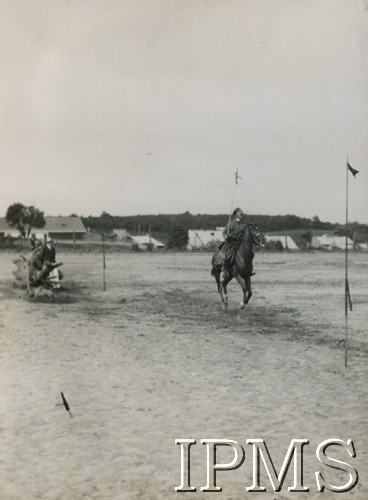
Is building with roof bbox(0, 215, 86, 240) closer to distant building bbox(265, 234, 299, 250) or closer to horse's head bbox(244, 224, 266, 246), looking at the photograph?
horse's head bbox(244, 224, 266, 246)

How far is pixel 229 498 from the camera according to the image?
11.8 ft

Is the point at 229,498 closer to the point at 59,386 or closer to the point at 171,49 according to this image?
the point at 59,386

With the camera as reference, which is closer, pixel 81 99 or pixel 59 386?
pixel 59 386

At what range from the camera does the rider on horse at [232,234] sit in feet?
20.4

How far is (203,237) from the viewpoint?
6.77m

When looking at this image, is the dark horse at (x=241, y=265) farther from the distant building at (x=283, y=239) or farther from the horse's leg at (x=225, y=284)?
the distant building at (x=283, y=239)

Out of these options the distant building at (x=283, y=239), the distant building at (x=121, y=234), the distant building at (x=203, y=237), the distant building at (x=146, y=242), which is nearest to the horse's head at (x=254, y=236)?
the distant building at (x=283, y=239)

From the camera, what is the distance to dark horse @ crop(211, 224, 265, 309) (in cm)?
678

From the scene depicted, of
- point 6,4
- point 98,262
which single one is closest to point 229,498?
point 6,4

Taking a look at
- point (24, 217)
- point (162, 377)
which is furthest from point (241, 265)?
point (24, 217)

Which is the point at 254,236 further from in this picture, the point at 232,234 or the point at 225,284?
the point at 225,284

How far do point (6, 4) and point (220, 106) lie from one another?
189cm

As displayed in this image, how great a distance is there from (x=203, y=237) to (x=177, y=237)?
0.55 m

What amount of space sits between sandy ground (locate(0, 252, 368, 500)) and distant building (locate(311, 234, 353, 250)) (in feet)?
0.87
